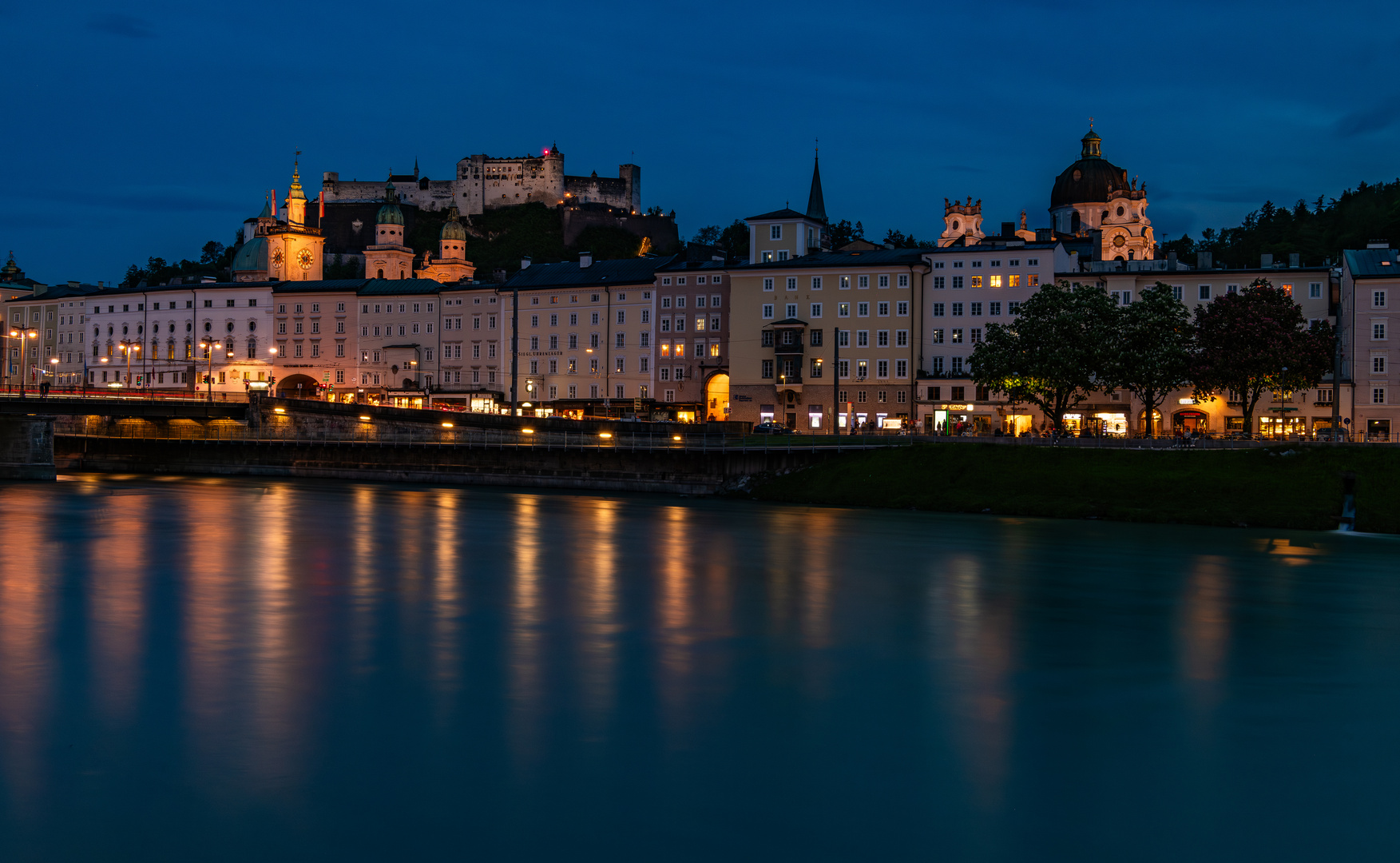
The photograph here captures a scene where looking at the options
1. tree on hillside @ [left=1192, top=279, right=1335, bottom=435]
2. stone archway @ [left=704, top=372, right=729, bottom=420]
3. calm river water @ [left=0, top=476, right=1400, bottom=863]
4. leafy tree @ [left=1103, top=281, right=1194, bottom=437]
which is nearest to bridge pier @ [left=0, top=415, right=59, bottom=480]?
calm river water @ [left=0, top=476, right=1400, bottom=863]

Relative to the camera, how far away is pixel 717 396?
10175cm

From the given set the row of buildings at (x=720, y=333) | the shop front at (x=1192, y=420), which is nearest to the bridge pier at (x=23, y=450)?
the row of buildings at (x=720, y=333)

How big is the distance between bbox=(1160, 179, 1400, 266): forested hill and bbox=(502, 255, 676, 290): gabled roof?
44758mm

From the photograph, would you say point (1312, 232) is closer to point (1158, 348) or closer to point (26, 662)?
point (1158, 348)

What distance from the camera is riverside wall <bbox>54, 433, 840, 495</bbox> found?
213 ft

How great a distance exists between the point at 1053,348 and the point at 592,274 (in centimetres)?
5085

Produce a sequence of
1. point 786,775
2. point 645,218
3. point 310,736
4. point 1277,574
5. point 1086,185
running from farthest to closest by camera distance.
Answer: point 645,218
point 1086,185
point 1277,574
point 310,736
point 786,775

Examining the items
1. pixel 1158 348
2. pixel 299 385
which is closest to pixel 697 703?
pixel 1158 348

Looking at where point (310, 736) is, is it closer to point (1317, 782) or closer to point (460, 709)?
point (460, 709)

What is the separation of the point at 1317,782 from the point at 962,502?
126 feet

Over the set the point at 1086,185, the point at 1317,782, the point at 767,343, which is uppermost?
the point at 1086,185

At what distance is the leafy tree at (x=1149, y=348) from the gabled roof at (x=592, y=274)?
1766 inches

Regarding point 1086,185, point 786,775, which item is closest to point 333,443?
point 786,775

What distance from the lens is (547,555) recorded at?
134ft
